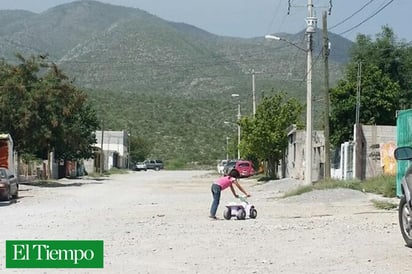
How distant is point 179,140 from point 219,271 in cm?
11075

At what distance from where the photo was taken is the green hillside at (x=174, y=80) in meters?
A: 122

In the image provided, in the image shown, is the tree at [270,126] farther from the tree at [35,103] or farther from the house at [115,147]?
the house at [115,147]

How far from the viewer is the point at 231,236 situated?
16641 millimetres

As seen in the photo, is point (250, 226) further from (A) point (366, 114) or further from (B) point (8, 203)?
(A) point (366, 114)

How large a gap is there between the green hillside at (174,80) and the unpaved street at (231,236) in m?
65.1

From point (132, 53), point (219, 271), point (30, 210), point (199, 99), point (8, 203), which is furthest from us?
point (132, 53)

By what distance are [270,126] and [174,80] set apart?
90.9 meters

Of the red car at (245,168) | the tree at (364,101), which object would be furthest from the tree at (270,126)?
the tree at (364,101)

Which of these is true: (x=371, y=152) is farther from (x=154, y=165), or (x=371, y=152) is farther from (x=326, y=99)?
(x=154, y=165)

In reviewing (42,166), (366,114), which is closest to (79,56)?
(42,166)

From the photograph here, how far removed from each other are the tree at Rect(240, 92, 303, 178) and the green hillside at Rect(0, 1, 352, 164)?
2910 centimetres

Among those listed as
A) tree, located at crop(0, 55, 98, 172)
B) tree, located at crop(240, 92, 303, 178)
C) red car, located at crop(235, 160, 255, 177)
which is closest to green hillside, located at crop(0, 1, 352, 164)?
red car, located at crop(235, 160, 255, 177)

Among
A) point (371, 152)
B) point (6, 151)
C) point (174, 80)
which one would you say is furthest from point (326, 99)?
point (174, 80)

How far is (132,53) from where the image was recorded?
150 metres
